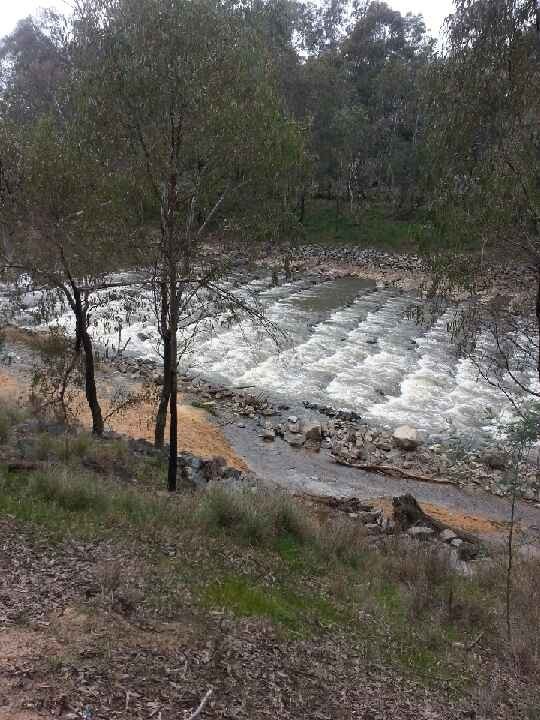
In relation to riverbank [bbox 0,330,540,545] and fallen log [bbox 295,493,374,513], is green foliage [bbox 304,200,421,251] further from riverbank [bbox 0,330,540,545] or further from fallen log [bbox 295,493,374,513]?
fallen log [bbox 295,493,374,513]

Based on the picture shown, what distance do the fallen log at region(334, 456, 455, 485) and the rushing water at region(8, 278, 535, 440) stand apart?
2.37 metres

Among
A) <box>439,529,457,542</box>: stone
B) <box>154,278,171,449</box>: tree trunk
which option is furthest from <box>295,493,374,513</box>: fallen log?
<box>154,278,171,449</box>: tree trunk

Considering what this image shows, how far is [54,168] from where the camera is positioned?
11.4 meters

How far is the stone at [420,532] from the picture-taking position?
10.5 metres

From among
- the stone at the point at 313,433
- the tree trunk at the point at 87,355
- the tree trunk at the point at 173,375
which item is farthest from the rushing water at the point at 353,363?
the tree trunk at the point at 173,375

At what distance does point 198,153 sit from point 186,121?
2.50 feet

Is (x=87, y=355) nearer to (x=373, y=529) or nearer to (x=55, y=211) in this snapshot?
(x=55, y=211)

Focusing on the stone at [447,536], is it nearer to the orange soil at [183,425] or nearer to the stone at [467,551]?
the stone at [467,551]

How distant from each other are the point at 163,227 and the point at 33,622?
6251 mm

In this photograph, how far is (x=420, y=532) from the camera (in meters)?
10.7

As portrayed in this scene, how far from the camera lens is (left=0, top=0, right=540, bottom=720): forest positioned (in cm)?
557

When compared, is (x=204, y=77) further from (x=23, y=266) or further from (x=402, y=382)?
(x=402, y=382)

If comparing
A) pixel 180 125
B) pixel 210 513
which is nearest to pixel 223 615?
pixel 210 513

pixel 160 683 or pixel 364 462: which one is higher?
pixel 160 683
